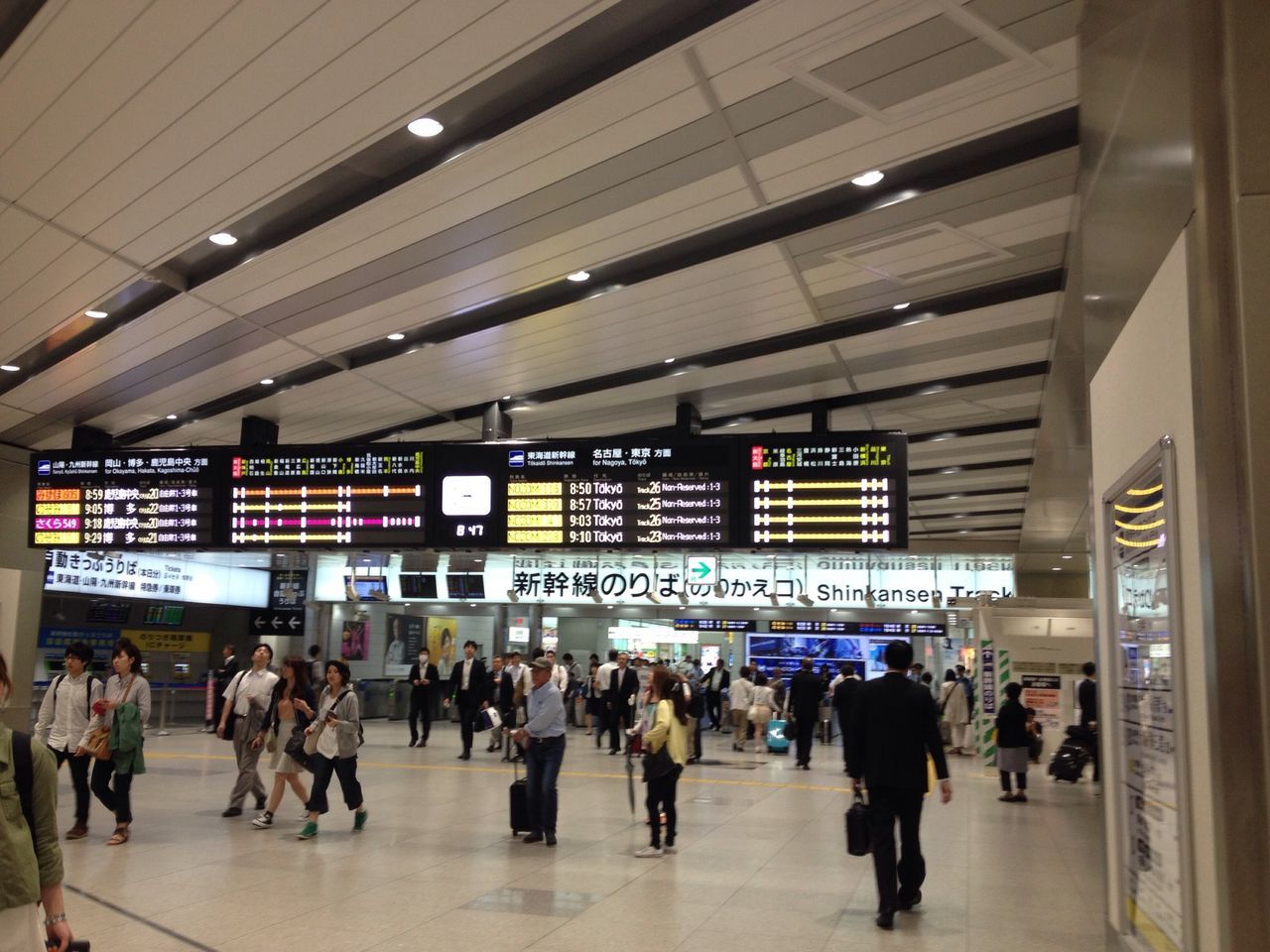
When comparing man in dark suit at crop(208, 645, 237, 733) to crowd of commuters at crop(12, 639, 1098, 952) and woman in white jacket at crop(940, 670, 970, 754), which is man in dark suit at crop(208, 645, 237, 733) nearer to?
crowd of commuters at crop(12, 639, 1098, 952)

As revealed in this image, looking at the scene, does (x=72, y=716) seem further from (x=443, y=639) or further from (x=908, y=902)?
(x=443, y=639)

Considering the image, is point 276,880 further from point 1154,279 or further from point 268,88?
point 1154,279

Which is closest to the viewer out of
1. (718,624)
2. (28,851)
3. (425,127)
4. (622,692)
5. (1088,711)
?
(28,851)

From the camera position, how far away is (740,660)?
2489 centimetres

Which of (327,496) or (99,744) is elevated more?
(327,496)

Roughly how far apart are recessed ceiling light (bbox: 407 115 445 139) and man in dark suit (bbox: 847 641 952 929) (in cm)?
398

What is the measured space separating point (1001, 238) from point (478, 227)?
11.0ft

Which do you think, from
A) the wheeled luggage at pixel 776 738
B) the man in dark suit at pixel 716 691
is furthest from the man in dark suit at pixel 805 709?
the man in dark suit at pixel 716 691

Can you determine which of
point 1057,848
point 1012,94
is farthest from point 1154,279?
point 1057,848

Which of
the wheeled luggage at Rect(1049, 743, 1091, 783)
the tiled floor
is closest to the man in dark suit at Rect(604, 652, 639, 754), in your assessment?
the tiled floor

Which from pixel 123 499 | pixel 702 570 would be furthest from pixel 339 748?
pixel 702 570

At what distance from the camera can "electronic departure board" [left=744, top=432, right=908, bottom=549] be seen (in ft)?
29.6

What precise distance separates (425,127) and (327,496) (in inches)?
209

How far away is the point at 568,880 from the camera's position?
7445mm
